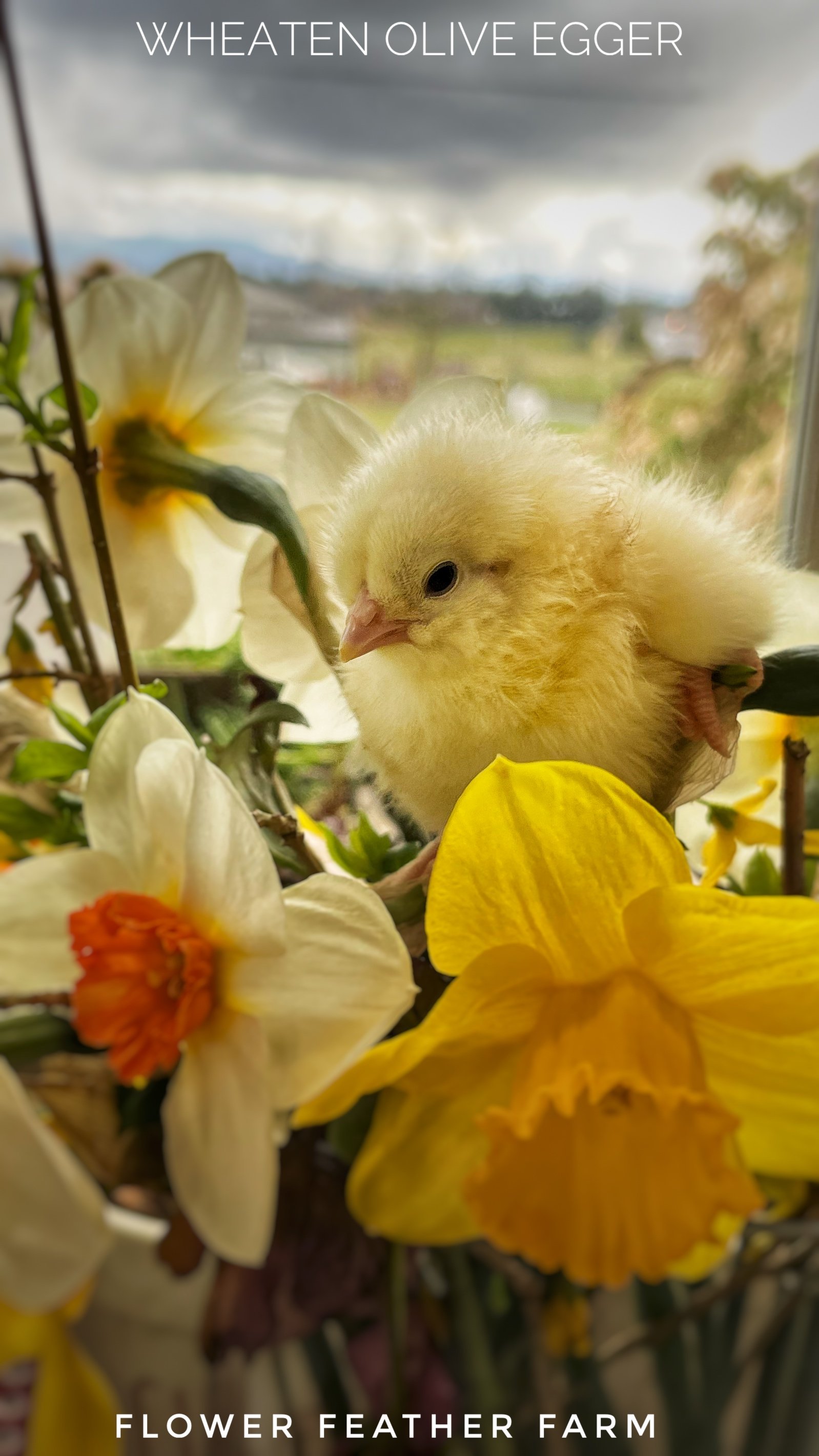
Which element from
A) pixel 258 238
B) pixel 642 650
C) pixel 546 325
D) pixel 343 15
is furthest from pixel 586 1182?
pixel 258 238

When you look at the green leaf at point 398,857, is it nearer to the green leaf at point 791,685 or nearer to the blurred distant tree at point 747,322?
the green leaf at point 791,685

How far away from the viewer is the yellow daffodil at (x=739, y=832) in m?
0.31

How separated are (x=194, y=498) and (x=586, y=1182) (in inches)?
10.1

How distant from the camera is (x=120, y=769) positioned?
24cm

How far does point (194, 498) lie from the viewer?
363 mm

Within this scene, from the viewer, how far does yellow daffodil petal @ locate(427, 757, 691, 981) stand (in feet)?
0.72

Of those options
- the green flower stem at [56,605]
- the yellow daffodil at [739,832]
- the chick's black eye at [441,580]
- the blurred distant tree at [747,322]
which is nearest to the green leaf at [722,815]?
the yellow daffodil at [739,832]

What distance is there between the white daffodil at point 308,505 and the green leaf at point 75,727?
0.07m

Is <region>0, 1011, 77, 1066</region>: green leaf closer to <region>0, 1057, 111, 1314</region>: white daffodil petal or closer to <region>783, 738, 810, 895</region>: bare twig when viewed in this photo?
<region>0, 1057, 111, 1314</region>: white daffodil petal

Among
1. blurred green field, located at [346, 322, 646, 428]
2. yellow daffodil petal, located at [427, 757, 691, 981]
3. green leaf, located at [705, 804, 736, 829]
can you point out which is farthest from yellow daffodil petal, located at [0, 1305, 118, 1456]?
blurred green field, located at [346, 322, 646, 428]

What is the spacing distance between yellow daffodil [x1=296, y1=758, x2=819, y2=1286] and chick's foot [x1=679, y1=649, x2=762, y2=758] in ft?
0.18

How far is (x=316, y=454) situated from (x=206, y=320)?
0.07 metres

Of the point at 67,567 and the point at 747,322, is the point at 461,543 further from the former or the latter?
the point at 747,322

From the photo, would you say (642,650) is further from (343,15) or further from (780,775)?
(343,15)
